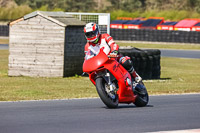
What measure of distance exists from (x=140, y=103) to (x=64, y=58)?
760 centimetres

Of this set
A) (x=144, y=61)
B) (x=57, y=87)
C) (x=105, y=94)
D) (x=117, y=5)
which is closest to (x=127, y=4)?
(x=117, y=5)

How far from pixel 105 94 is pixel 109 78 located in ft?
1.04

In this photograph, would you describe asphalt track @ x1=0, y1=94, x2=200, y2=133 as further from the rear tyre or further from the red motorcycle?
the red motorcycle

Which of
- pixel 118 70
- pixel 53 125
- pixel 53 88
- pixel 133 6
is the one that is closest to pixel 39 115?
pixel 53 125

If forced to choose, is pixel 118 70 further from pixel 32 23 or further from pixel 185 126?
pixel 32 23

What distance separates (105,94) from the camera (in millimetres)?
8977

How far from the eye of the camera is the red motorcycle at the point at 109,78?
8969 millimetres

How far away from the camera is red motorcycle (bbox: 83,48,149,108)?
8969 millimetres

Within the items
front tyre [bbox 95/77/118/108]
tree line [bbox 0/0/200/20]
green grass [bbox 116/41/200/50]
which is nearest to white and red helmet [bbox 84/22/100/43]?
front tyre [bbox 95/77/118/108]

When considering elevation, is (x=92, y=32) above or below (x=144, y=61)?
above

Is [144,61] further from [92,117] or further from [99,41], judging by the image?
[92,117]

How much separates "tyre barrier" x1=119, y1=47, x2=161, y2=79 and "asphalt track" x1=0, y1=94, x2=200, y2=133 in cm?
581

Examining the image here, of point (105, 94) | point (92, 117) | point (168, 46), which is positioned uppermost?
point (105, 94)

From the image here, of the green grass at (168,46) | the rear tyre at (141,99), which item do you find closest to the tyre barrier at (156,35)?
the green grass at (168,46)
